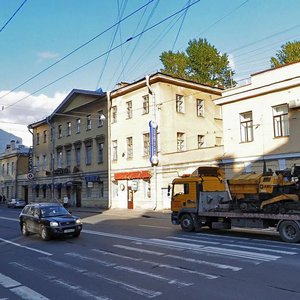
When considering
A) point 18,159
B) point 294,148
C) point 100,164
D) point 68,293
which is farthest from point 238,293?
point 18,159

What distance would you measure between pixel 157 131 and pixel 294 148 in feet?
42.0

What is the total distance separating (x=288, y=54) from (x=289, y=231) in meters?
33.7

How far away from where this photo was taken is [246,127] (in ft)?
92.2

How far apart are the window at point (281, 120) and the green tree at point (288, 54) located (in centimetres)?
1870

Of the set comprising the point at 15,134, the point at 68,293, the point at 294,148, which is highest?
the point at 15,134

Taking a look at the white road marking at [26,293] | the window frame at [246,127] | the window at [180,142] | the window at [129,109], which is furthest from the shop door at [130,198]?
the white road marking at [26,293]

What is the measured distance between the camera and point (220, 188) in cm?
1856

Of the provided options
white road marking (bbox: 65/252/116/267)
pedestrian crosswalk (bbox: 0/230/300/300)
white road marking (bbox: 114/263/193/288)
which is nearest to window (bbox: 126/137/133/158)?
pedestrian crosswalk (bbox: 0/230/300/300)

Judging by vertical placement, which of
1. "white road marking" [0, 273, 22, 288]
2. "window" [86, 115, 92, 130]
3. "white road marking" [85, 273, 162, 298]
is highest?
"window" [86, 115, 92, 130]

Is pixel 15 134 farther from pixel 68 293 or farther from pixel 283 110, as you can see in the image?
pixel 68 293

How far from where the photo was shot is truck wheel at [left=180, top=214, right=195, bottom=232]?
1775cm

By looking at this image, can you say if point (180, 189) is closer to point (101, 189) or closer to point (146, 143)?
point (146, 143)

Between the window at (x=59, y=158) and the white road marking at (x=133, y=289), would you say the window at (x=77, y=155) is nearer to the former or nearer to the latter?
the window at (x=59, y=158)

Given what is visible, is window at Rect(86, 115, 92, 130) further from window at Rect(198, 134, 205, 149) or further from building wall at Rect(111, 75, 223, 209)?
window at Rect(198, 134, 205, 149)
